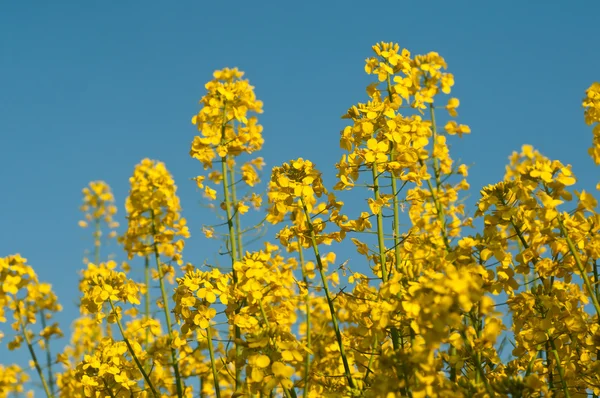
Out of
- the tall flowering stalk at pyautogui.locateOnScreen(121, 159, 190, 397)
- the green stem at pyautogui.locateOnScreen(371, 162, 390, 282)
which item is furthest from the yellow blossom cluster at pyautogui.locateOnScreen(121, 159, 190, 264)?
the green stem at pyautogui.locateOnScreen(371, 162, 390, 282)

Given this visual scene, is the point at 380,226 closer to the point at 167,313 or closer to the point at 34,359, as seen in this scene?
the point at 167,313

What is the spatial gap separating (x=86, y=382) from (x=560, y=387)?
9.71ft

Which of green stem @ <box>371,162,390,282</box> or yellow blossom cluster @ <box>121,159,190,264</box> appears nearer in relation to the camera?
green stem @ <box>371,162,390,282</box>

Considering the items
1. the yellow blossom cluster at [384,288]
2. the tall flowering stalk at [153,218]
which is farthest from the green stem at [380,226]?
the tall flowering stalk at [153,218]

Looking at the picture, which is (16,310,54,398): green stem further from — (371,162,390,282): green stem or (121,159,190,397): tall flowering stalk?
(371,162,390,282): green stem

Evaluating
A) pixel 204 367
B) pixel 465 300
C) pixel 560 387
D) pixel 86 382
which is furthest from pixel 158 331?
pixel 465 300

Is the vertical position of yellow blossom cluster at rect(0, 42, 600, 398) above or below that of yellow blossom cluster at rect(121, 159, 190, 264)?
below

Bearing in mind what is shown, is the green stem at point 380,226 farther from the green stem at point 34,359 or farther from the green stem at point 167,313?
the green stem at point 34,359

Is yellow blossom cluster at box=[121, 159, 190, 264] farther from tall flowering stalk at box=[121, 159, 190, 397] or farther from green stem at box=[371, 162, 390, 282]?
green stem at box=[371, 162, 390, 282]

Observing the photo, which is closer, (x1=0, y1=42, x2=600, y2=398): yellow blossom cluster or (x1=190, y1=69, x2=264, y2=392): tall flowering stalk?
(x1=0, y1=42, x2=600, y2=398): yellow blossom cluster

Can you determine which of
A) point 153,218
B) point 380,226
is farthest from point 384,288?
point 153,218

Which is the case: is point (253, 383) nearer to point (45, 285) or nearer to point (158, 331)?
point (158, 331)

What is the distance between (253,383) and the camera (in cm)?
331

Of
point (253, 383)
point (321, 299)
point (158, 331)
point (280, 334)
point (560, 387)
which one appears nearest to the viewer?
point (253, 383)
